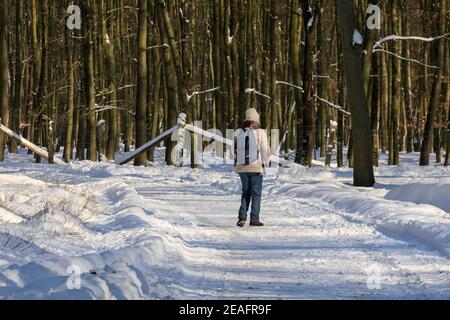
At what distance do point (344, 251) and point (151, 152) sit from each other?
2312 centimetres

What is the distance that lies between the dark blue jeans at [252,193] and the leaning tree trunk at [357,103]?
215 inches

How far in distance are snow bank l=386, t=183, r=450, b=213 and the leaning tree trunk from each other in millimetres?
1586

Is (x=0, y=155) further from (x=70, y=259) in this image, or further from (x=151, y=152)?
(x=70, y=259)

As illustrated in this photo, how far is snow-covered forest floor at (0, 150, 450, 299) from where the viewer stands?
234 inches

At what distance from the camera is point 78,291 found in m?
5.20

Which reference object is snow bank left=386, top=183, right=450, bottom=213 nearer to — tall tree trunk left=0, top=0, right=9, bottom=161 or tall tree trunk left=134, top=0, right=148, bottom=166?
tall tree trunk left=134, top=0, right=148, bottom=166

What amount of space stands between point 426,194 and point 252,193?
449 centimetres

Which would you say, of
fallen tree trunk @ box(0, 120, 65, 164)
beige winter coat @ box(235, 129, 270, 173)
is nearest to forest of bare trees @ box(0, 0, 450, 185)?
fallen tree trunk @ box(0, 120, 65, 164)

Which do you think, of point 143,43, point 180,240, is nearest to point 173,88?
point 143,43

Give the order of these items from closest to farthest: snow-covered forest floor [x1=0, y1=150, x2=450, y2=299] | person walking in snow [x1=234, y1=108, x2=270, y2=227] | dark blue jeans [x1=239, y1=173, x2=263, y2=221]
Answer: snow-covered forest floor [x1=0, y1=150, x2=450, y2=299] < dark blue jeans [x1=239, y1=173, x2=263, y2=221] < person walking in snow [x1=234, y1=108, x2=270, y2=227]

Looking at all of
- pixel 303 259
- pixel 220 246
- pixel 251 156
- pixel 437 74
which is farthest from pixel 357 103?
pixel 437 74

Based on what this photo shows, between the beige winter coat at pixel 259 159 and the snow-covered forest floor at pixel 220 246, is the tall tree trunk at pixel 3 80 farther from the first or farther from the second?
the beige winter coat at pixel 259 159

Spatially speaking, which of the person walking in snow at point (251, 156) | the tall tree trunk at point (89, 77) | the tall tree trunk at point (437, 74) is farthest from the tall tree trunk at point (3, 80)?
the person walking in snow at point (251, 156)

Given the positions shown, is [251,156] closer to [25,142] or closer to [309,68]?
[309,68]
